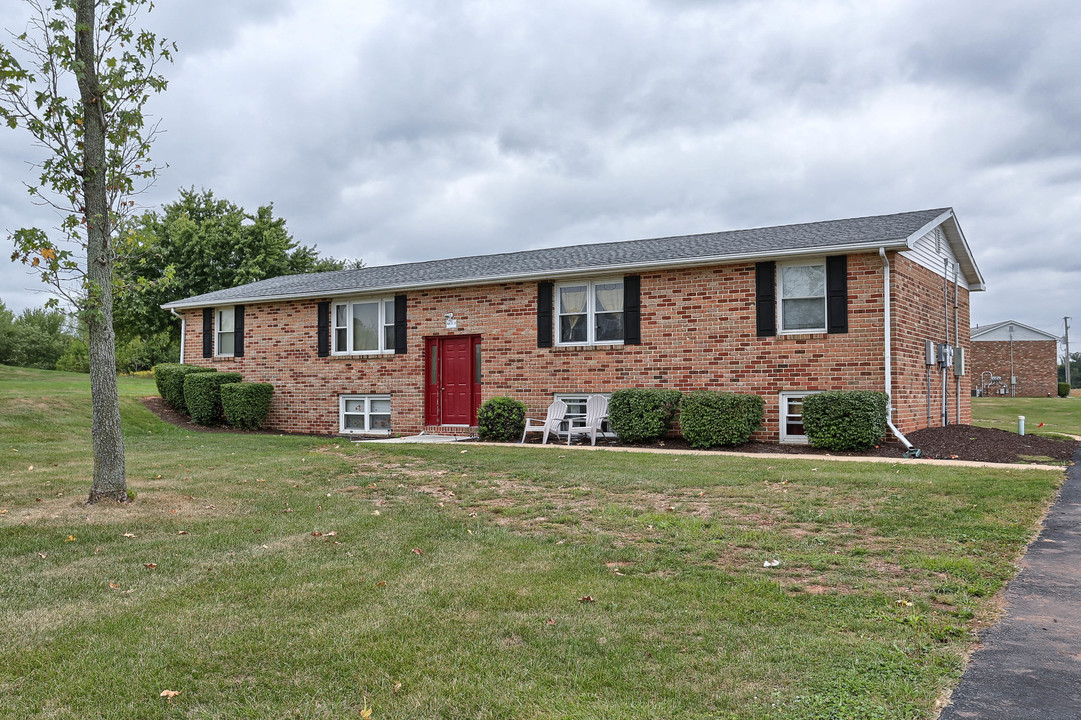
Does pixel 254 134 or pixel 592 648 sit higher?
pixel 254 134

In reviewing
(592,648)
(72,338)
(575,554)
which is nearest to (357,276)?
(575,554)

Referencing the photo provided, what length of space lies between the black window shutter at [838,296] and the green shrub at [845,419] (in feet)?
4.17

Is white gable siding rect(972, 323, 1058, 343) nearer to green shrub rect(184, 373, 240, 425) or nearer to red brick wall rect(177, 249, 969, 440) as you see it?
red brick wall rect(177, 249, 969, 440)

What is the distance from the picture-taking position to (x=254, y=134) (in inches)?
708

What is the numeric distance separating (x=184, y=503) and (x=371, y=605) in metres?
4.02

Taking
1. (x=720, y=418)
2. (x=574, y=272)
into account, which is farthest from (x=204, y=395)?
(x=720, y=418)

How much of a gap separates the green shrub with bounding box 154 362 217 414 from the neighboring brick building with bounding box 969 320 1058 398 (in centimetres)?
4184

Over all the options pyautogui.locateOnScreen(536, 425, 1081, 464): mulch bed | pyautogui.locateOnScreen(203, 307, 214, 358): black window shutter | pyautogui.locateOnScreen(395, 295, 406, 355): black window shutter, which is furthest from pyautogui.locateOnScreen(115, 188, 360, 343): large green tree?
pyautogui.locateOnScreen(536, 425, 1081, 464): mulch bed

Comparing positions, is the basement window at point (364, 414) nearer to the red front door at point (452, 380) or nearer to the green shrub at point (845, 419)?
the red front door at point (452, 380)

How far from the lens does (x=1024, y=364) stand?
4353 cm

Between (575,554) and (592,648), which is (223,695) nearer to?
(592,648)

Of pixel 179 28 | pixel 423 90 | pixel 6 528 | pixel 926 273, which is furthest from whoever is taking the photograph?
pixel 423 90

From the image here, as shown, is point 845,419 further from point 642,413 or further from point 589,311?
point 589,311

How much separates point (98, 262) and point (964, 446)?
12146 millimetres
